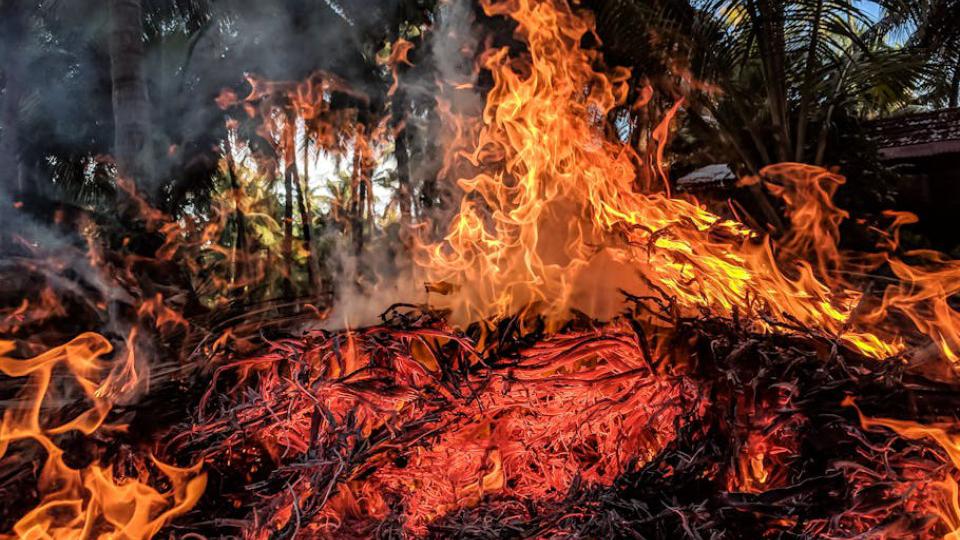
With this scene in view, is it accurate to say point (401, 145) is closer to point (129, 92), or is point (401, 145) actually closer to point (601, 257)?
point (129, 92)

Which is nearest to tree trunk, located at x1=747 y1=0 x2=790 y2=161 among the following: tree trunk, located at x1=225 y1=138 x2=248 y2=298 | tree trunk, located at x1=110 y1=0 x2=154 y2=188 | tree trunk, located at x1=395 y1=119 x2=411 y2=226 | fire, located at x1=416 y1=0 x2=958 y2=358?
fire, located at x1=416 y1=0 x2=958 y2=358

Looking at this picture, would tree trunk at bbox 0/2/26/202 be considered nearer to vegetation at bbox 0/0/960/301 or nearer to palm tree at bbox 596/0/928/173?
vegetation at bbox 0/0/960/301

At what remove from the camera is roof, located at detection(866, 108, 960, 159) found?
10.5 metres

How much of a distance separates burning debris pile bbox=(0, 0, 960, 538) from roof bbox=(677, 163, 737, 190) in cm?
862

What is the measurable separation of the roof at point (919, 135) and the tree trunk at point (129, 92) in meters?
11.6

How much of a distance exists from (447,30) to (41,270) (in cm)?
924

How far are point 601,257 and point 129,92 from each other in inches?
215

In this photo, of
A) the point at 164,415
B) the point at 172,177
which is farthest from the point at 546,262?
the point at 172,177

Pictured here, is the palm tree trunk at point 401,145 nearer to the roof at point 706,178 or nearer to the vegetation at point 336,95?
the vegetation at point 336,95

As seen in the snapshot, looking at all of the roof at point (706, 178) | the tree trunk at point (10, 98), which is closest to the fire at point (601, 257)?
the roof at point (706, 178)

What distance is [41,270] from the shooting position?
15.0 ft

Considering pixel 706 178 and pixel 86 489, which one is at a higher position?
pixel 706 178

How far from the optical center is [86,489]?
2.06m

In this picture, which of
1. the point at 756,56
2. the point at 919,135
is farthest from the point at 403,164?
the point at 919,135
